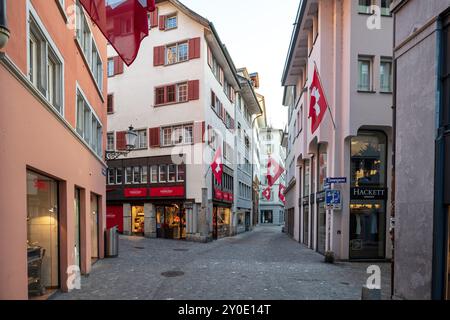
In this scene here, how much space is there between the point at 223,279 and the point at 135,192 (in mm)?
17195

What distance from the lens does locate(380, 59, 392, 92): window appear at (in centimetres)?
1602

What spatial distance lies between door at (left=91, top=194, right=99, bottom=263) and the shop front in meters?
10.8

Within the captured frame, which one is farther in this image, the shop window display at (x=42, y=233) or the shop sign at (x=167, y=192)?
the shop sign at (x=167, y=192)

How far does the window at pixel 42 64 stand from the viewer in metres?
7.77

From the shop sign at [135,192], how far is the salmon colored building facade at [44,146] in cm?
1221

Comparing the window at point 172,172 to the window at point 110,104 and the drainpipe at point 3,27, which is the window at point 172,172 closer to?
the window at point 110,104

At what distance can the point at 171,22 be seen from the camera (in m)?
27.2

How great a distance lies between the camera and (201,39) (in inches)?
1008

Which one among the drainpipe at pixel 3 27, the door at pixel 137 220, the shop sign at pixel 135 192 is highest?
the drainpipe at pixel 3 27

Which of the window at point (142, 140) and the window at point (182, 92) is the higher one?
the window at point (182, 92)

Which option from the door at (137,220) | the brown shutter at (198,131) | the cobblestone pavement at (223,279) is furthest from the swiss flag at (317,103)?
the door at (137,220)

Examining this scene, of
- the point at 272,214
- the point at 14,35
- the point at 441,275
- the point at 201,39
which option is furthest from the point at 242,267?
the point at 272,214

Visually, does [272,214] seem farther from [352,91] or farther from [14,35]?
[14,35]

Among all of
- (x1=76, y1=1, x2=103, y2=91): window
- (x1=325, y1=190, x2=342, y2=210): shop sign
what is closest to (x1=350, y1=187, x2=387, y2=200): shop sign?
(x1=325, y1=190, x2=342, y2=210): shop sign
